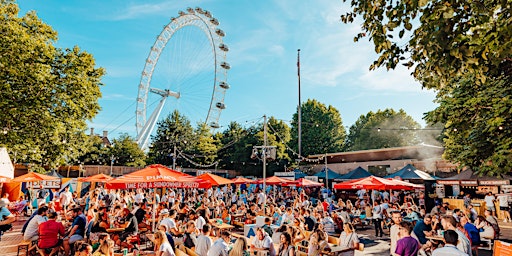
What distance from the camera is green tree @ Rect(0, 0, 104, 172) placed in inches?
503

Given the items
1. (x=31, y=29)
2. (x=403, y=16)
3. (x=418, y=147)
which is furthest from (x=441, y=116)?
A: (x=418, y=147)

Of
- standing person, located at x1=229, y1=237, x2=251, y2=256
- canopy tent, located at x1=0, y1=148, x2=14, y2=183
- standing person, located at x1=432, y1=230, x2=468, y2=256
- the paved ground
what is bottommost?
the paved ground

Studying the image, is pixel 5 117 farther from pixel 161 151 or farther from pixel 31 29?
pixel 161 151

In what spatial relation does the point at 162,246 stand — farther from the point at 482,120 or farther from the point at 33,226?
→ the point at 482,120

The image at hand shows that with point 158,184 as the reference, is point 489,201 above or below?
below

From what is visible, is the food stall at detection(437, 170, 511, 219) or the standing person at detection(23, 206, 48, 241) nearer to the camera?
the standing person at detection(23, 206, 48, 241)

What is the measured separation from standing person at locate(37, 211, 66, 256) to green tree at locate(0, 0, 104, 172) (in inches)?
303

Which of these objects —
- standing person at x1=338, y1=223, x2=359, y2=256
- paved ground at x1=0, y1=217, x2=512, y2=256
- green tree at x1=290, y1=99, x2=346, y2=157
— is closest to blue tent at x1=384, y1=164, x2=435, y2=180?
paved ground at x1=0, y1=217, x2=512, y2=256

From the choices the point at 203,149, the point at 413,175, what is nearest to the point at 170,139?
the point at 203,149

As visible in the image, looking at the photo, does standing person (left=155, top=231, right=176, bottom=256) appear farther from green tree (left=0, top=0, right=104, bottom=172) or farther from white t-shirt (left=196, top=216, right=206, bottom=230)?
green tree (left=0, top=0, right=104, bottom=172)

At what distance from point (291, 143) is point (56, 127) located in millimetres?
35767

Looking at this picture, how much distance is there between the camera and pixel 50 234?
7.35 m

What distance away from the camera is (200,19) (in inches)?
1598

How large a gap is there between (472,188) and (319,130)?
2469 centimetres
